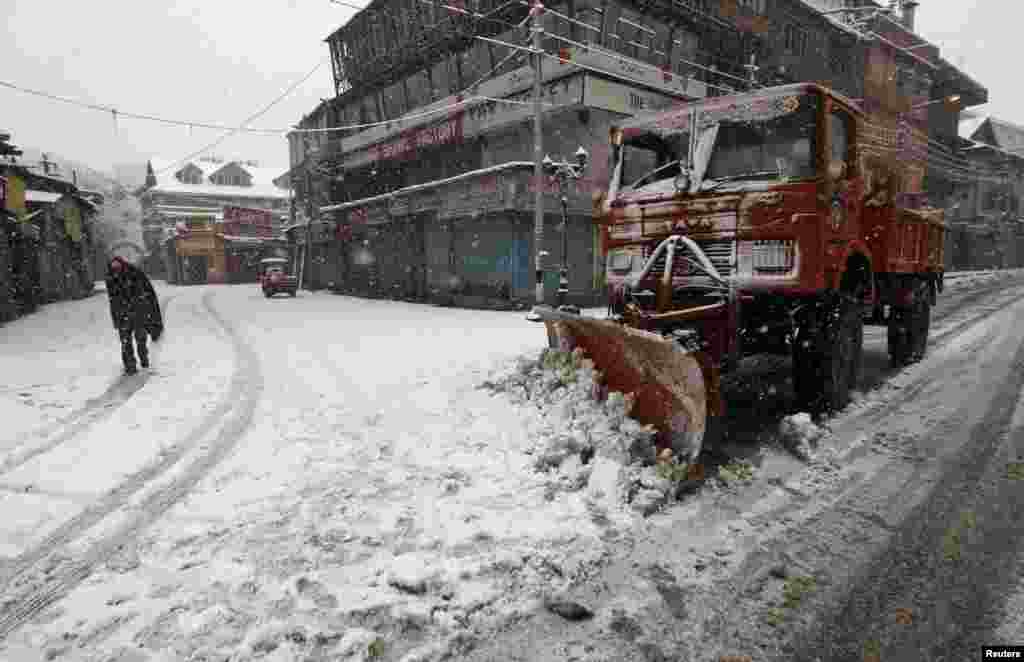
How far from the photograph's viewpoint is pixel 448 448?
4.65 meters

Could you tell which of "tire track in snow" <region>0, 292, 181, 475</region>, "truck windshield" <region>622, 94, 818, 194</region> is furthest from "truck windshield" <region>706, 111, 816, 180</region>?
"tire track in snow" <region>0, 292, 181, 475</region>

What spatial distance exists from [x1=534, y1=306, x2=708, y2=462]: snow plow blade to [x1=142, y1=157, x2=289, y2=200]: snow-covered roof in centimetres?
5988

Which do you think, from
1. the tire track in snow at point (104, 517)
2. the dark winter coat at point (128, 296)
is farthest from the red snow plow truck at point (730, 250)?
the dark winter coat at point (128, 296)

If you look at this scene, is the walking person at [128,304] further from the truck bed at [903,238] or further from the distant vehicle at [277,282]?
the distant vehicle at [277,282]

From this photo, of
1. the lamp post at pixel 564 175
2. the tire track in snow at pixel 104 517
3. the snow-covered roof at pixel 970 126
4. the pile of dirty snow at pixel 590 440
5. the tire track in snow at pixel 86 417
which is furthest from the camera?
the snow-covered roof at pixel 970 126

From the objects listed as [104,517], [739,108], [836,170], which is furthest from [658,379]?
[104,517]

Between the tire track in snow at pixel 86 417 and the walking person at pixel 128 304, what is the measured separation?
0.51 meters

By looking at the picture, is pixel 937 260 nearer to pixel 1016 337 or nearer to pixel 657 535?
pixel 1016 337

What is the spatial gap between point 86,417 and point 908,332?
11.4 m

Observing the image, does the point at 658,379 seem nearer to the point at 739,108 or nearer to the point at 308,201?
the point at 739,108

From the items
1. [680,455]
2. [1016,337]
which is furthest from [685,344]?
[1016,337]

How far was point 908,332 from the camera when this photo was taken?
752cm

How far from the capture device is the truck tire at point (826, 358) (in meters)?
5.00

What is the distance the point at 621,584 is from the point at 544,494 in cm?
101
